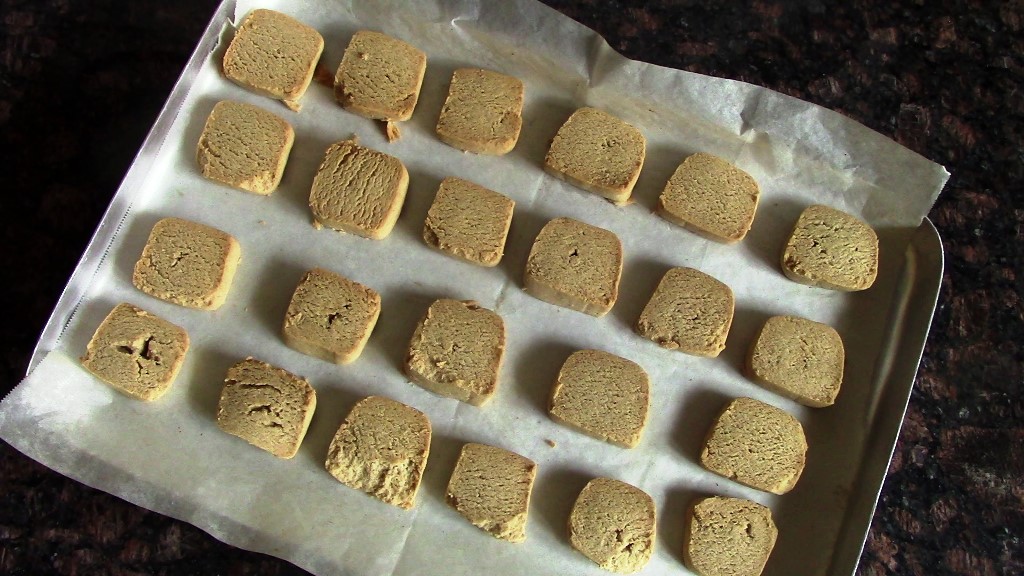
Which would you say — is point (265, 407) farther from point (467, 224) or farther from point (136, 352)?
point (467, 224)

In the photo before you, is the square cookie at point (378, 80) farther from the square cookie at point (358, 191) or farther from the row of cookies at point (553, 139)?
the square cookie at point (358, 191)

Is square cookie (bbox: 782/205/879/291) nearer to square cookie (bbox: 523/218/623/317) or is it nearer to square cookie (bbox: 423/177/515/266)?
square cookie (bbox: 523/218/623/317)

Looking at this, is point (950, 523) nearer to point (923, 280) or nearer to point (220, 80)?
point (923, 280)

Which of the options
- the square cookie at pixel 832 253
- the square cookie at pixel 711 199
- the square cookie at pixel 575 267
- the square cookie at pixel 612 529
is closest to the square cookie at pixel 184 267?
the square cookie at pixel 575 267

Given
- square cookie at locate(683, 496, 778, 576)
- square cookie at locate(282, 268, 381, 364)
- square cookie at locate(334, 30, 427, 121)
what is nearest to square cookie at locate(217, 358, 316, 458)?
square cookie at locate(282, 268, 381, 364)

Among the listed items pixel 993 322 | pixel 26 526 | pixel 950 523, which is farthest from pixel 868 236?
pixel 26 526
